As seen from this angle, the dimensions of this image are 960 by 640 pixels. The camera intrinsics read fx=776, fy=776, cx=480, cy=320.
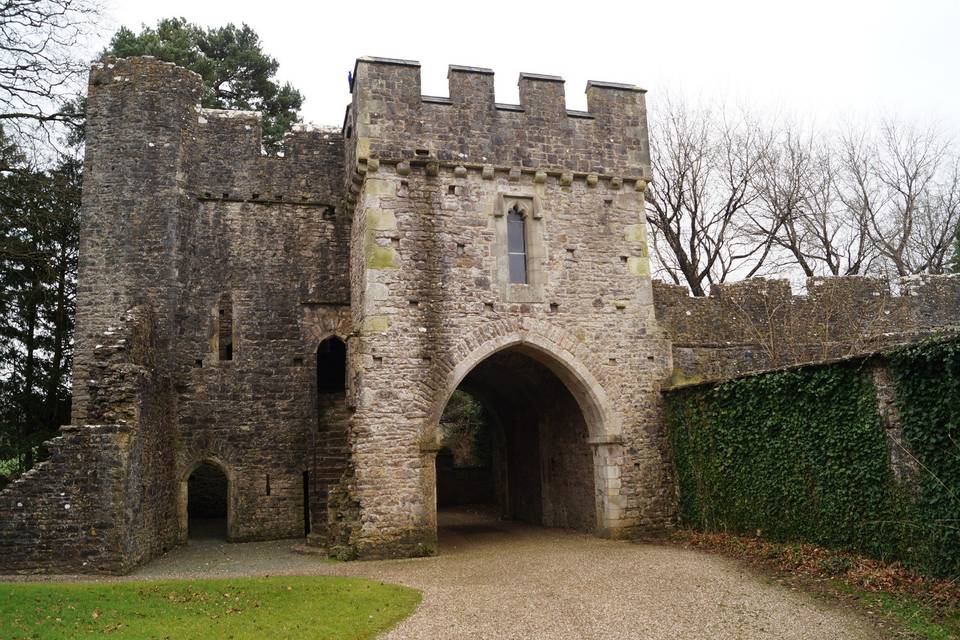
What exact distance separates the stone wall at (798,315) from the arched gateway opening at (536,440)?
9.43ft

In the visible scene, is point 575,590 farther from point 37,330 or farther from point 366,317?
point 37,330

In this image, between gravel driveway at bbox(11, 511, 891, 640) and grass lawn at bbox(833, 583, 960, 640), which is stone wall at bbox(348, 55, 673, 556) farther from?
grass lawn at bbox(833, 583, 960, 640)

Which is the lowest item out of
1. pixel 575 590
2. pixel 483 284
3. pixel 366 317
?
pixel 575 590

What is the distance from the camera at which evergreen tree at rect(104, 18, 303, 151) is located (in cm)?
2573

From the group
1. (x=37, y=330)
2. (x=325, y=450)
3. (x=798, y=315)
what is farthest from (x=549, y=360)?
(x=37, y=330)

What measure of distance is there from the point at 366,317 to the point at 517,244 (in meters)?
3.17

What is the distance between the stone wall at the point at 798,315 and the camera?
53.7ft

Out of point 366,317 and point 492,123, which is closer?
point 366,317

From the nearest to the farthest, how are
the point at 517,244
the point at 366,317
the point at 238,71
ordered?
the point at 366,317, the point at 517,244, the point at 238,71

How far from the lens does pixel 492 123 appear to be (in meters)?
14.1

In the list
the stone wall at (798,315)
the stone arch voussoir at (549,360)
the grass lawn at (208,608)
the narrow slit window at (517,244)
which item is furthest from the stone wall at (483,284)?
the grass lawn at (208,608)

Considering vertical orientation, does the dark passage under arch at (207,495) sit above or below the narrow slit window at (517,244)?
below

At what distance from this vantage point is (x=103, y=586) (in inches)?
400

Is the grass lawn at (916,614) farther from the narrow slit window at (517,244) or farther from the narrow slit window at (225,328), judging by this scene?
the narrow slit window at (225,328)
